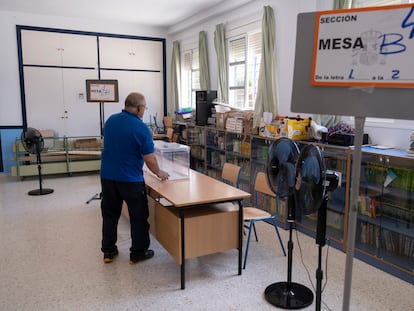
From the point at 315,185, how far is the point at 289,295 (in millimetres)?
1108

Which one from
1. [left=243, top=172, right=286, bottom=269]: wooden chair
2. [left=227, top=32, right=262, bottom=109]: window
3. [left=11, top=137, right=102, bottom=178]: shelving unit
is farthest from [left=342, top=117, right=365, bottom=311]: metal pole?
[left=11, top=137, right=102, bottom=178]: shelving unit

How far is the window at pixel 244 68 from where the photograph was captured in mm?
5582

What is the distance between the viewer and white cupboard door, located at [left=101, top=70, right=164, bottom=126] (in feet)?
25.9

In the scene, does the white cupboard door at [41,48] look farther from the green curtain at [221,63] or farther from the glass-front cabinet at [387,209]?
the glass-front cabinet at [387,209]

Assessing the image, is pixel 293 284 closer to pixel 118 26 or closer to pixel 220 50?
pixel 220 50

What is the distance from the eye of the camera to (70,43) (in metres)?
7.35

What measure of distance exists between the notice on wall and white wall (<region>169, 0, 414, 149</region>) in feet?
7.68

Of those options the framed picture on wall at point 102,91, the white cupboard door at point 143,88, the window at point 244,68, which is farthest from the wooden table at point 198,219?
the white cupboard door at point 143,88

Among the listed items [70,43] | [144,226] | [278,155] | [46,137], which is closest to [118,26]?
[70,43]

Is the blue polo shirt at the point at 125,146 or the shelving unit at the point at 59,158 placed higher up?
the blue polo shirt at the point at 125,146

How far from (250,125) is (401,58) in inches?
143

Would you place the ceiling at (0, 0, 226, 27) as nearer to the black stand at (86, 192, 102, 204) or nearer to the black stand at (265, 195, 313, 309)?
the black stand at (86, 192, 102, 204)

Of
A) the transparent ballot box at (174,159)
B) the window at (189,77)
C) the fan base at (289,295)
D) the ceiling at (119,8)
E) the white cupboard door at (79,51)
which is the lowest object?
the fan base at (289,295)

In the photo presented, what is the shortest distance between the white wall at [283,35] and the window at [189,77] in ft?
1.07
